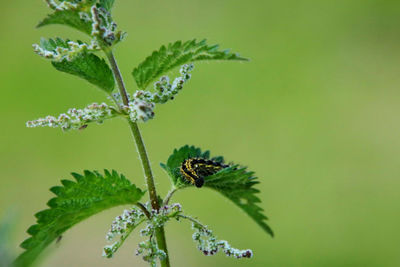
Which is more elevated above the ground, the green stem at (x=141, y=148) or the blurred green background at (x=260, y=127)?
the blurred green background at (x=260, y=127)

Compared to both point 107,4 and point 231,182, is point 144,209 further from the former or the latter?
point 107,4

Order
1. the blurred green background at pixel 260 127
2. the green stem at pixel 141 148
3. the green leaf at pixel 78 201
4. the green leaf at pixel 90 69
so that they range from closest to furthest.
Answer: the green leaf at pixel 78 201
the green stem at pixel 141 148
the green leaf at pixel 90 69
the blurred green background at pixel 260 127

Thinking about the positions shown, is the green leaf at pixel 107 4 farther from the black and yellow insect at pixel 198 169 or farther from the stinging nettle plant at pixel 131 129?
the black and yellow insect at pixel 198 169

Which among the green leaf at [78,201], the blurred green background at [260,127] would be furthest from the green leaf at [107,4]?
the blurred green background at [260,127]

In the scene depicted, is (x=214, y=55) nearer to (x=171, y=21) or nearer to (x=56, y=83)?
(x=56, y=83)

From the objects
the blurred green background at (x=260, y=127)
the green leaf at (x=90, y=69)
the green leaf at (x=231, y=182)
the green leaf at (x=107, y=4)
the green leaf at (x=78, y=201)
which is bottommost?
the green leaf at (x=78, y=201)

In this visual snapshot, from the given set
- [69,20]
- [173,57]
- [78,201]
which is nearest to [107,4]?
[69,20]
